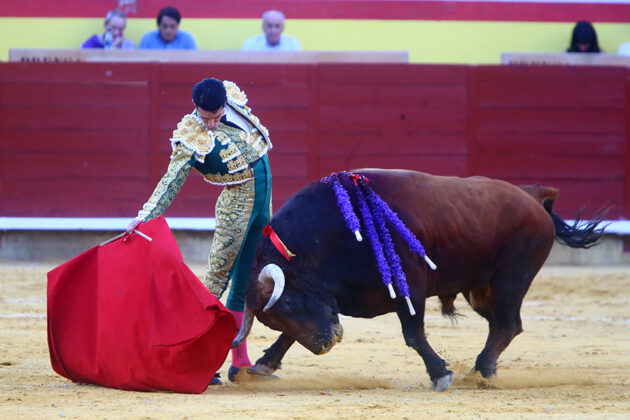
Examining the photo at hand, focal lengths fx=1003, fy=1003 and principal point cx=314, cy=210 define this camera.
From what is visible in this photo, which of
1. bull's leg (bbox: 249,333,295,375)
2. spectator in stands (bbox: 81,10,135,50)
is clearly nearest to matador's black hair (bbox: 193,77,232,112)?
bull's leg (bbox: 249,333,295,375)

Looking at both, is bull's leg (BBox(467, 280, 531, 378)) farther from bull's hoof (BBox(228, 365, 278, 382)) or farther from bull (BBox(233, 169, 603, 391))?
bull's hoof (BBox(228, 365, 278, 382))

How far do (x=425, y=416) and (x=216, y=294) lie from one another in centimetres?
114

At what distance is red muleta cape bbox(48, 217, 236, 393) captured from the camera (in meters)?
3.64

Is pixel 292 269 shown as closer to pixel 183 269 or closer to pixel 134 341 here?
pixel 183 269

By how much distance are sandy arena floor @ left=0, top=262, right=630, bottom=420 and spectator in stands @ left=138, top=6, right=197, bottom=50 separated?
102 inches

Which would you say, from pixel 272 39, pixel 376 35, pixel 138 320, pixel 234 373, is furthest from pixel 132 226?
pixel 376 35

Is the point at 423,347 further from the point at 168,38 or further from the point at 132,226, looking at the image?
the point at 168,38

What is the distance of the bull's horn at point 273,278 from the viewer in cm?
364

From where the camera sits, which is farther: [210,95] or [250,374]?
[250,374]

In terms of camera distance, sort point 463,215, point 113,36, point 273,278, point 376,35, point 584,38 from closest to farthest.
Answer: point 273,278 < point 463,215 < point 113,36 < point 584,38 < point 376,35

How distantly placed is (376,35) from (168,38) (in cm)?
185

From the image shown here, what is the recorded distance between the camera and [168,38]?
8156mm

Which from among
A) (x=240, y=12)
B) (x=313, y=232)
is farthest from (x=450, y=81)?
(x=313, y=232)

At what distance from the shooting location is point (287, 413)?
3211mm
